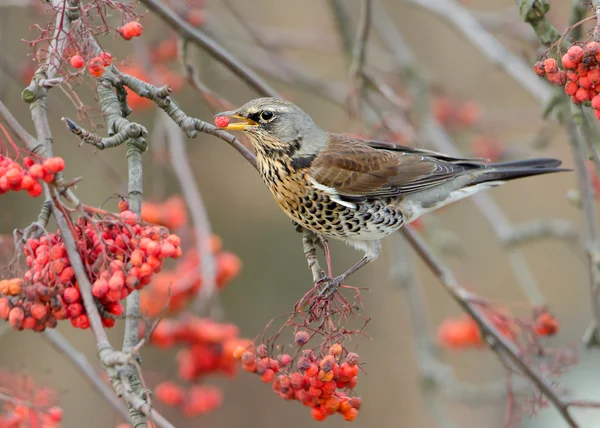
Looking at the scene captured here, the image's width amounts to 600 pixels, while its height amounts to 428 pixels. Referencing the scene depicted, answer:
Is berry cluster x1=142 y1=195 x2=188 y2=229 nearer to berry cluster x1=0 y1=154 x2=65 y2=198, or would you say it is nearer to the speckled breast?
the speckled breast

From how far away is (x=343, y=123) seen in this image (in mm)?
7613

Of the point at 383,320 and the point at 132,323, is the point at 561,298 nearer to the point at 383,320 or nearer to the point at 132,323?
the point at 383,320

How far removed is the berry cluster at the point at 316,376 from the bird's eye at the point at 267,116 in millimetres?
1247

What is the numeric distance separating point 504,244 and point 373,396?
483cm

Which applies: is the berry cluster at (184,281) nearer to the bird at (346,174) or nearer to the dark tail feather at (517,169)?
the bird at (346,174)

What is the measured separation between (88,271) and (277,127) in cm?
160

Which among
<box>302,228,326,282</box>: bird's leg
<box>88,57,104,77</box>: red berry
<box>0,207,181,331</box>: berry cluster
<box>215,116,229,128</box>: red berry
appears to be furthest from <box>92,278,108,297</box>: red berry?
<box>215,116,229,128</box>: red berry

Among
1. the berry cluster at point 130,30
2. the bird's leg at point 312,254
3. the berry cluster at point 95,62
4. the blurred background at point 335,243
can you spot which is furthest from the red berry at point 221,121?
the blurred background at point 335,243

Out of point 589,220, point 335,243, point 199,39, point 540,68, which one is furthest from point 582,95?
point 335,243

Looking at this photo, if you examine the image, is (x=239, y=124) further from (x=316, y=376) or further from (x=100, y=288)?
(x=100, y=288)

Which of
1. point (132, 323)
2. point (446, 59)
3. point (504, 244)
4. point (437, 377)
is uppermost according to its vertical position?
point (446, 59)

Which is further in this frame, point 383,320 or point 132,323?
point 383,320

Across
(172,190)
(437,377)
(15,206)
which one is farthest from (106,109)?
(172,190)

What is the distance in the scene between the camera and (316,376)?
2.09 metres
